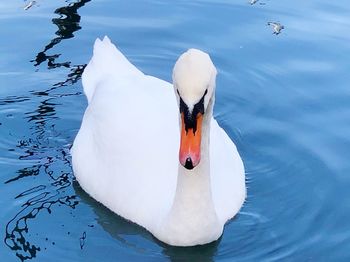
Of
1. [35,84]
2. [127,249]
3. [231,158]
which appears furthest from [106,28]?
[127,249]

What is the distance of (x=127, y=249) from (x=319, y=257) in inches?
43.9

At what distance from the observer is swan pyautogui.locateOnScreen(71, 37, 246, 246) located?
4.84 meters

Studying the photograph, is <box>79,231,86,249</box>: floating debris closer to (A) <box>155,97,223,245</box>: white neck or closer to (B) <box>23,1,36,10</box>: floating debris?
(A) <box>155,97,223,245</box>: white neck

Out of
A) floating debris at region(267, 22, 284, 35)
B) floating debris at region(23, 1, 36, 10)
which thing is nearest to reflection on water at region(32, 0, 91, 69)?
floating debris at region(23, 1, 36, 10)

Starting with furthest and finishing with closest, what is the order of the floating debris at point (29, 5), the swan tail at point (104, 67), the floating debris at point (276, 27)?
the floating debris at point (29, 5) → the floating debris at point (276, 27) → the swan tail at point (104, 67)

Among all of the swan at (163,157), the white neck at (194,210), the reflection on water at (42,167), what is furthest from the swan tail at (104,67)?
the white neck at (194,210)

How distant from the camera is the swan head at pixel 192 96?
15.6ft

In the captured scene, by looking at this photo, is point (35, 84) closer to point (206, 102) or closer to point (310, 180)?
point (310, 180)

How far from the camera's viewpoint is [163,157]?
5.79 m

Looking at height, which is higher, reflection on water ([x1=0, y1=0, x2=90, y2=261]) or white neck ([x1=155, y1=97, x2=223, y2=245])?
white neck ([x1=155, y1=97, x2=223, y2=245])

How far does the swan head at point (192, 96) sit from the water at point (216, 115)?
98 centimetres

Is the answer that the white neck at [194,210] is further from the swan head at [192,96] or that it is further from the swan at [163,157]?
the swan head at [192,96]

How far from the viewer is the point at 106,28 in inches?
349

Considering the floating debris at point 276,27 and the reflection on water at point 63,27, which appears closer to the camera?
the reflection on water at point 63,27
